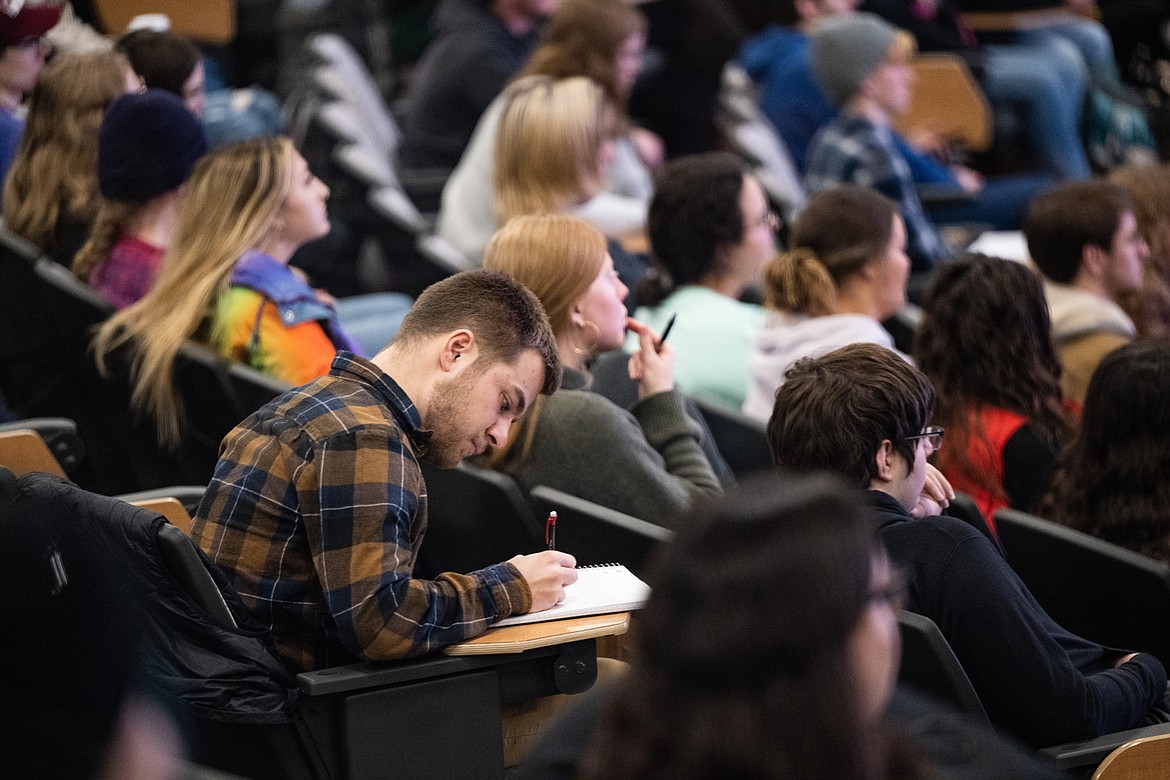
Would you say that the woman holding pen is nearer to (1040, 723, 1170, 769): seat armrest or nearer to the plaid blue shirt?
(1040, 723, 1170, 769): seat armrest

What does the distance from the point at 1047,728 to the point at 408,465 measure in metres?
0.94

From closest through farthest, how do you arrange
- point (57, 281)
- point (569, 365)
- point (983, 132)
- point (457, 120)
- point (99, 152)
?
point (569, 365) < point (57, 281) < point (99, 152) < point (457, 120) < point (983, 132)

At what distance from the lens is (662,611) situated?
1.09 metres

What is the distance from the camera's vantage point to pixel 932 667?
183 centimetres

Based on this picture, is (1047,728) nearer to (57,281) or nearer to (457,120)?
(57,281)

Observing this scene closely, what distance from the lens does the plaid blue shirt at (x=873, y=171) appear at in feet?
15.4

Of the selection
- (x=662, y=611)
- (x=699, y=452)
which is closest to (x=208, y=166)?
(x=699, y=452)

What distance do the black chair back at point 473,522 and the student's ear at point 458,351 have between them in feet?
1.26

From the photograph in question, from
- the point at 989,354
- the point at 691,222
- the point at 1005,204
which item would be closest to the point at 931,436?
the point at 989,354

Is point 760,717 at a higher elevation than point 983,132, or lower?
higher

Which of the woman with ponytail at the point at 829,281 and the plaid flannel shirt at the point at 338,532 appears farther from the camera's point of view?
the woman with ponytail at the point at 829,281

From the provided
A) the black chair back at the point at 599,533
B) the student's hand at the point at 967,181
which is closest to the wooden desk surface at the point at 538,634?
the black chair back at the point at 599,533

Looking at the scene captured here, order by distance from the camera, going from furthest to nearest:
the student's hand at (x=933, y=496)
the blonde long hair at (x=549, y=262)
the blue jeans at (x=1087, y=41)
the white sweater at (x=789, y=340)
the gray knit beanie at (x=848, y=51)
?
the blue jeans at (x=1087, y=41) → the gray knit beanie at (x=848, y=51) → the white sweater at (x=789, y=340) → the blonde long hair at (x=549, y=262) → the student's hand at (x=933, y=496)

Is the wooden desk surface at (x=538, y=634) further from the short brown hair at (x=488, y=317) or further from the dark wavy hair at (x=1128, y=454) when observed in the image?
the dark wavy hair at (x=1128, y=454)
